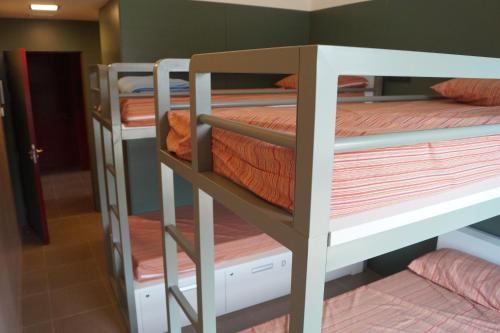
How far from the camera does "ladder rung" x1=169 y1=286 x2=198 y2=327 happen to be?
1.51 meters

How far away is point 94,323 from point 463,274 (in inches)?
95.1

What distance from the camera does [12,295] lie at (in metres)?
2.53

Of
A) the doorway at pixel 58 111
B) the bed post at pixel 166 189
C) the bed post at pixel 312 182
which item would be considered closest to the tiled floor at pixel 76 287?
the bed post at pixel 166 189

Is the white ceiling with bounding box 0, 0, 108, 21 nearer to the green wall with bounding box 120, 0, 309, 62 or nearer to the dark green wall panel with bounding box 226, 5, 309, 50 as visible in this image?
the green wall with bounding box 120, 0, 309, 62

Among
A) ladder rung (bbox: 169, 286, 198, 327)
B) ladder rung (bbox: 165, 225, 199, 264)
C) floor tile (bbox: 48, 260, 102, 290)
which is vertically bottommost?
floor tile (bbox: 48, 260, 102, 290)

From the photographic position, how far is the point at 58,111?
256 inches

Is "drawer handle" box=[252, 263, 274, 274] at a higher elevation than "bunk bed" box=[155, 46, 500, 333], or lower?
lower

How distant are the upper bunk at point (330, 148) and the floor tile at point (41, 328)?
205cm

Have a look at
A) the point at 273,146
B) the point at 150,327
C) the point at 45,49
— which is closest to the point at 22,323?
the point at 150,327

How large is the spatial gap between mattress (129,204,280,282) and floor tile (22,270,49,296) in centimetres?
91

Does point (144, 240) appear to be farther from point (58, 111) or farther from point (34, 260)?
point (58, 111)

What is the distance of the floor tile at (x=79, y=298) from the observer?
2773mm

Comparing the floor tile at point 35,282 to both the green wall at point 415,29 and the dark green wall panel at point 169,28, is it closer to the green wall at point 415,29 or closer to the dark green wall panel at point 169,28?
the dark green wall panel at point 169,28

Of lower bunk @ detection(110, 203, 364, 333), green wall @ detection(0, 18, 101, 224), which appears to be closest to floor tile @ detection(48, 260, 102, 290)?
lower bunk @ detection(110, 203, 364, 333)
